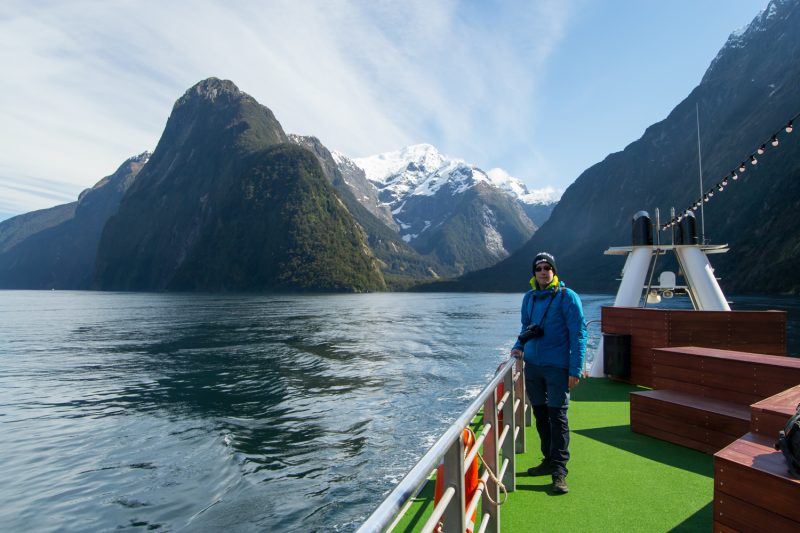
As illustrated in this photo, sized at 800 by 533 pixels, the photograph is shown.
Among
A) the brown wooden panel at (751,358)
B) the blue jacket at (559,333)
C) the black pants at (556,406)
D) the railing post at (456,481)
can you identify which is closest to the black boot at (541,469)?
the black pants at (556,406)

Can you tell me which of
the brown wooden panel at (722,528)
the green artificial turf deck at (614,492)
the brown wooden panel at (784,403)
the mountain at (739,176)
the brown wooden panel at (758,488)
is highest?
the mountain at (739,176)

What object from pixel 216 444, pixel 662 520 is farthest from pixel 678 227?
pixel 216 444

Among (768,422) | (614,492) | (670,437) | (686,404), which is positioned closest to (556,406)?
(614,492)

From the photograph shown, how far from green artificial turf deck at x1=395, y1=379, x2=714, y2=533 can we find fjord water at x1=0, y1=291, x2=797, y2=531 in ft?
12.9

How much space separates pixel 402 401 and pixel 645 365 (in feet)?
28.8

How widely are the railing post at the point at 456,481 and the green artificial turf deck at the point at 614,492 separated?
2.23m

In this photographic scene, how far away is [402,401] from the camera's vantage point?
56.3 ft

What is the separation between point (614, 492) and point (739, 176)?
14918 centimetres

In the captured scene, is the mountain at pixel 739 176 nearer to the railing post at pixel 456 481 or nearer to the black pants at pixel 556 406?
the black pants at pixel 556 406

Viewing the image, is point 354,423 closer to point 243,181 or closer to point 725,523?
point 725,523

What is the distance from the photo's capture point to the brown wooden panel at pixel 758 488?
302 centimetres

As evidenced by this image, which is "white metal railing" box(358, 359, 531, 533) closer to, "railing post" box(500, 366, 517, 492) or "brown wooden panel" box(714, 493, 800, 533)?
"railing post" box(500, 366, 517, 492)

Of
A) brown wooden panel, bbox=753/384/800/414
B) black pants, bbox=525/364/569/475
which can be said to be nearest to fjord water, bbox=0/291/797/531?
black pants, bbox=525/364/569/475

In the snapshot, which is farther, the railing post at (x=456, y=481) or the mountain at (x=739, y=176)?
the mountain at (x=739, y=176)
